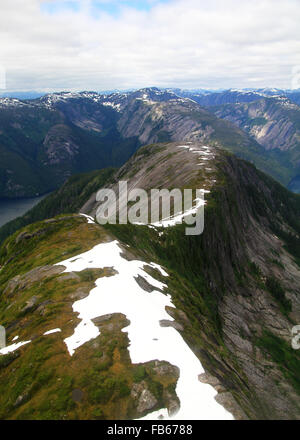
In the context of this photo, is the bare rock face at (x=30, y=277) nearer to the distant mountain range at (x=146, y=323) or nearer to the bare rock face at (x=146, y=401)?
the distant mountain range at (x=146, y=323)

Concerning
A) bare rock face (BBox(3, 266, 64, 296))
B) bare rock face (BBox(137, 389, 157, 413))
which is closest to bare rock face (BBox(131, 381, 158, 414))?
bare rock face (BBox(137, 389, 157, 413))

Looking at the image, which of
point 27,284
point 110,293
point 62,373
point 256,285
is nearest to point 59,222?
point 27,284

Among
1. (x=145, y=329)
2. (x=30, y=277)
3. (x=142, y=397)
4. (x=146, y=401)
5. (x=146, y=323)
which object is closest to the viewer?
(x=146, y=401)

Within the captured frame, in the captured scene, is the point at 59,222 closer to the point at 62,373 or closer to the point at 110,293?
the point at 110,293

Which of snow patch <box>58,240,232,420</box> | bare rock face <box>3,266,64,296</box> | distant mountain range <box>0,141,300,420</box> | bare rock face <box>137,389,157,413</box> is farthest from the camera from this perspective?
bare rock face <box>3,266,64,296</box>

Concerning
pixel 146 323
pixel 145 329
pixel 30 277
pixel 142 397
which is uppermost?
pixel 142 397

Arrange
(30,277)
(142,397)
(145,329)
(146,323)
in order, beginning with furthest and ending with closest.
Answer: (30,277)
(146,323)
(145,329)
(142,397)

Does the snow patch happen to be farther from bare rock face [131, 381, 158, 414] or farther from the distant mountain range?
bare rock face [131, 381, 158, 414]

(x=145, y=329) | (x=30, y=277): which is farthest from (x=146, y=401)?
(x=30, y=277)

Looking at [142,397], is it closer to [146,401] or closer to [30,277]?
[146,401]

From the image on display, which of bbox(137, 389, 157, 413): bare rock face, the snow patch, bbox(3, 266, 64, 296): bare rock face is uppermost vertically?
bbox(137, 389, 157, 413): bare rock face

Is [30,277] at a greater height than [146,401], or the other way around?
[146,401]

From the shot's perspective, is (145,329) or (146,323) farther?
(146,323)
